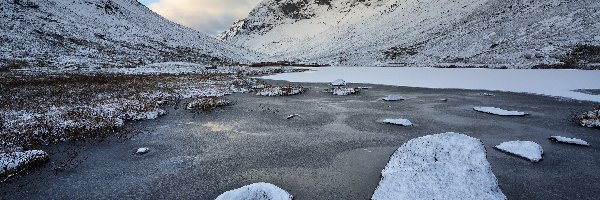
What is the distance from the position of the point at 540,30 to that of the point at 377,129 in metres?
85.2

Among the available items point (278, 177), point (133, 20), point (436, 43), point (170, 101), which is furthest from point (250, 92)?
point (133, 20)

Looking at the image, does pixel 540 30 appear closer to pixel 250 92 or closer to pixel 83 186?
pixel 250 92

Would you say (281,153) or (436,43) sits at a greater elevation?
(436,43)

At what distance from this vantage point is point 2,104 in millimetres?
20406

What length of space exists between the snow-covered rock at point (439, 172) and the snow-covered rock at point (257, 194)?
209 centimetres

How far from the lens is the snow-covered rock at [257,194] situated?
773 centimetres

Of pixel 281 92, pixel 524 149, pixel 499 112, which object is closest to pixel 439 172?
pixel 524 149

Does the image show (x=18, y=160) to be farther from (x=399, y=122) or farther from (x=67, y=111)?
(x=399, y=122)

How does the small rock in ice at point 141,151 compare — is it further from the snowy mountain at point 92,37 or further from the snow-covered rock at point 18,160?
the snowy mountain at point 92,37

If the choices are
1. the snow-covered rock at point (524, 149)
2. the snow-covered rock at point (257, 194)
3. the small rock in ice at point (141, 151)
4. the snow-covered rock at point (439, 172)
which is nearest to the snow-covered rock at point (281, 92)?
the small rock in ice at point (141, 151)

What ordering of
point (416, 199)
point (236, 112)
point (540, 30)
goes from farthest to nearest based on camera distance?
point (540, 30)
point (236, 112)
point (416, 199)

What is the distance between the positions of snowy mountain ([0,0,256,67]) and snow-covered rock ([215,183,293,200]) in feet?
205

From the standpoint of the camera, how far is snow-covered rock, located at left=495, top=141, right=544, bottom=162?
10805 mm

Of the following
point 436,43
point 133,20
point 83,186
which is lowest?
point 83,186
